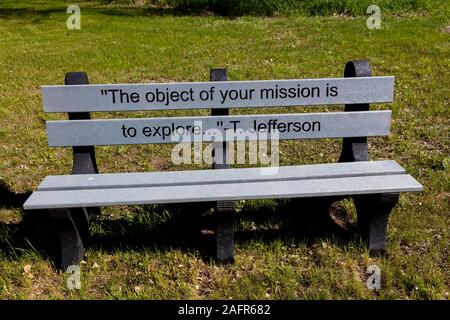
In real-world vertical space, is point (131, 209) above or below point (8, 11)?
below

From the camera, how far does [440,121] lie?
5.81 m

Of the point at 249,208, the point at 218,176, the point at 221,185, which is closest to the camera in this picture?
the point at 221,185

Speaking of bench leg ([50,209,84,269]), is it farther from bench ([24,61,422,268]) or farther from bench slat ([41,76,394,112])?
bench slat ([41,76,394,112])

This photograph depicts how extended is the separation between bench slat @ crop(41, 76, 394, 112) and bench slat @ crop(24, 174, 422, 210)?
0.58 metres

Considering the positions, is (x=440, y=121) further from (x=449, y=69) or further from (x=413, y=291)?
(x=413, y=291)

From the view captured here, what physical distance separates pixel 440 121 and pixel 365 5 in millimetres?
8275

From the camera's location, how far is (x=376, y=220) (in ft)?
11.1

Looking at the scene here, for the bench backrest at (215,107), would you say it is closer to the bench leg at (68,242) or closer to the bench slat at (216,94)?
the bench slat at (216,94)

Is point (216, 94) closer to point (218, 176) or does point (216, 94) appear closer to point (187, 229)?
point (218, 176)

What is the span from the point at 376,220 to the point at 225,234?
94cm

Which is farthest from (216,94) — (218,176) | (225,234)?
(225,234)

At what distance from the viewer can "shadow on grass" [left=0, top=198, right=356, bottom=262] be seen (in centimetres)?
357

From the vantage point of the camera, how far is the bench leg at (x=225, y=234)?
3.25 m
